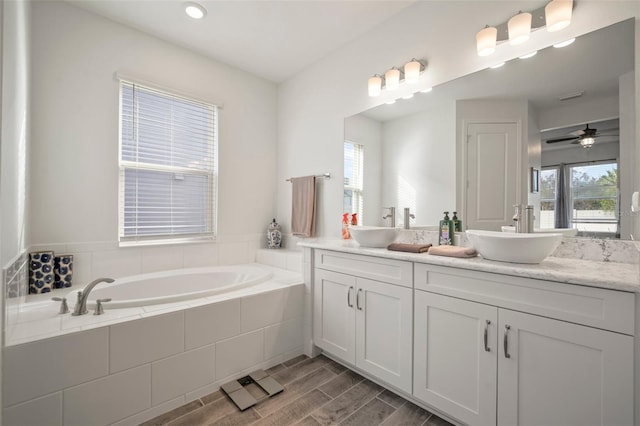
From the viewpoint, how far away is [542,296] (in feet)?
3.80

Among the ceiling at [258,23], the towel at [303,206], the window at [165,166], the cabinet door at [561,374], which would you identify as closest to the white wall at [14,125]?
the window at [165,166]

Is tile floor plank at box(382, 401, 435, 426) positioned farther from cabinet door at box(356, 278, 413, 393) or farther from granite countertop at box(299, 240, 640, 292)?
granite countertop at box(299, 240, 640, 292)

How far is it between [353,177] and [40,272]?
2.44 metres

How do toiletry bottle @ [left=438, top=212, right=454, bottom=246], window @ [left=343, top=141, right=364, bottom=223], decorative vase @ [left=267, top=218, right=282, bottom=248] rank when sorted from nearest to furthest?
toiletry bottle @ [left=438, top=212, right=454, bottom=246] → window @ [left=343, top=141, right=364, bottom=223] → decorative vase @ [left=267, top=218, right=282, bottom=248]

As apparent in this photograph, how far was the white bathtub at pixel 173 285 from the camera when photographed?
5.97 feet

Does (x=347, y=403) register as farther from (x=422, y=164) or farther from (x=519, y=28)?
(x=519, y=28)

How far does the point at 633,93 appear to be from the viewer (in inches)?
52.8

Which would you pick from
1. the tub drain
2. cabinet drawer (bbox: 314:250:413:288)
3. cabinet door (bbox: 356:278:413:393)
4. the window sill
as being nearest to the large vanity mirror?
cabinet drawer (bbox: 314:250:413:288)

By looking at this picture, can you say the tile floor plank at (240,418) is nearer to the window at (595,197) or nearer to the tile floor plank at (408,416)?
the tile floor plank at (408,416)

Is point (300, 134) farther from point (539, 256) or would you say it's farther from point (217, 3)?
point (539, 256)

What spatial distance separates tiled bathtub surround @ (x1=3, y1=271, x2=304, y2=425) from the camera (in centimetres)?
126

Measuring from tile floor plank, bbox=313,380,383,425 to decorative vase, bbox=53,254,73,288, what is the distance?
199 centimetres

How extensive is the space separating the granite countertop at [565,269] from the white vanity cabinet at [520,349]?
46 mm

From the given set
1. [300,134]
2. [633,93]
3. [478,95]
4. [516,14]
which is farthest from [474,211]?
[300,134]
